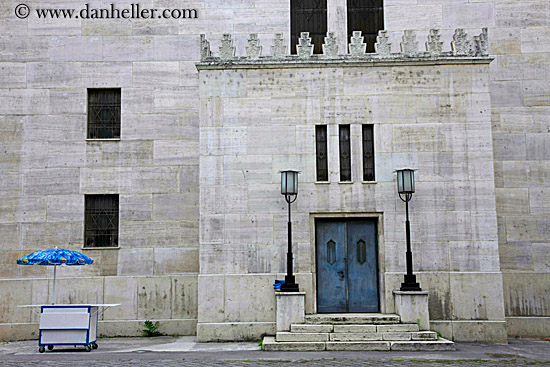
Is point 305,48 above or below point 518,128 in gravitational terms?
above

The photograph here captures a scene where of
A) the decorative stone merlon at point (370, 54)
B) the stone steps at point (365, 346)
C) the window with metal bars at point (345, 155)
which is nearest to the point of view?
the stone steps at point (365, 346)

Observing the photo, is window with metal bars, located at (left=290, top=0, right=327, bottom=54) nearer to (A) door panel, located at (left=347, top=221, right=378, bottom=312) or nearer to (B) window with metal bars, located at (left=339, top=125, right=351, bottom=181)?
(B) window with metal bars, located at (left=339, top=125, right=351, bottom=181)

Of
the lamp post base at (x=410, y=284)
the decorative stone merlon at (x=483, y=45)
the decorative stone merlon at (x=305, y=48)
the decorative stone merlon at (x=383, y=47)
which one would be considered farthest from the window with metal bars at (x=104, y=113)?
the decorative stone merlon at (x=483, y=45)

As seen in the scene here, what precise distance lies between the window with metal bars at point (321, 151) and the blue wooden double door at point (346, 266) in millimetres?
1436

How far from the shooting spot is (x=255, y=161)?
1784 centimetres

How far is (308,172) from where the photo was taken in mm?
17734

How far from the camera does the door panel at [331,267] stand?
17.5 m

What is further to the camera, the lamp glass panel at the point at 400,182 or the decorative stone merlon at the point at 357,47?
the decorative stone merlon at the point at 357,47

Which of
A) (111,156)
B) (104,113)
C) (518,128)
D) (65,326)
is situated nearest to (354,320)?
(65,326)

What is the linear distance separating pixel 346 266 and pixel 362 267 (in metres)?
0.49

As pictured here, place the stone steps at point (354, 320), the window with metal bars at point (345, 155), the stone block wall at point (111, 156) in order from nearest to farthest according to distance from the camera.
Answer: the stone steps at point (354, 320), the window with metal bars at point (345, 155), the stone block wall at point (111, 156)

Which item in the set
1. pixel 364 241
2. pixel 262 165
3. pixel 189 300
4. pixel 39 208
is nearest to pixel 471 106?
pixel 364 241

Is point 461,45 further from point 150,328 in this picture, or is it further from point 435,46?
point 150,328

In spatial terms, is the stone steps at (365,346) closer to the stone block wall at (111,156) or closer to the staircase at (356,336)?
the staircase at (356,336)
